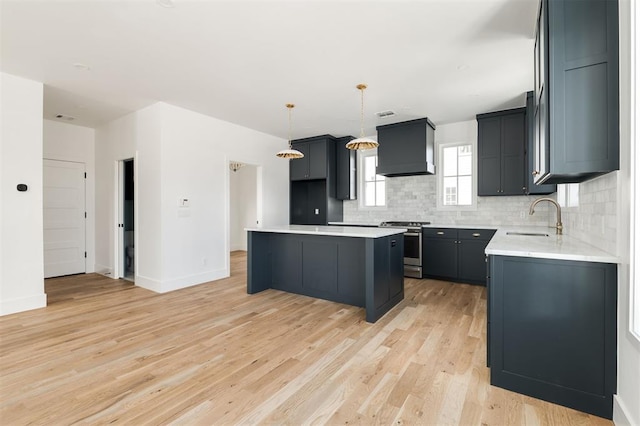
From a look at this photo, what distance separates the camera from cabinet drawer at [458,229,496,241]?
4.61 m

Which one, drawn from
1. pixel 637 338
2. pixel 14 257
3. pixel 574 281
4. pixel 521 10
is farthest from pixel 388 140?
pixel 14 257

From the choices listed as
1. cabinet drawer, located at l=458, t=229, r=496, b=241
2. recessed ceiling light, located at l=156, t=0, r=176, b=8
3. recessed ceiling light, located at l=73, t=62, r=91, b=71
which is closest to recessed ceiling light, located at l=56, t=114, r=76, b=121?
recessed ceiling light, located at l=73, t=62, r=91, b=71

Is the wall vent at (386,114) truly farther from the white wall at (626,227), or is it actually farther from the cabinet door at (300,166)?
the white wall at (626,227)

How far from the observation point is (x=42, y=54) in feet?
9.86

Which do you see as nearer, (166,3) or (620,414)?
(620,414)

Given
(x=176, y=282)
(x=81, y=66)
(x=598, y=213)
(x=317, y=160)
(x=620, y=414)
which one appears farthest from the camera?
(x=317, y=160)

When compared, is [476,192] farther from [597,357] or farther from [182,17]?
[182,17]

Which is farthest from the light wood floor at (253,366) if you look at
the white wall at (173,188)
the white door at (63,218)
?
the white door at (63,218)

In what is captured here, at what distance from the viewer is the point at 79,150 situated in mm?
5641

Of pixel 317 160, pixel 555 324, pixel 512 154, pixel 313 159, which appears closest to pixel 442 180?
pixel 512 154

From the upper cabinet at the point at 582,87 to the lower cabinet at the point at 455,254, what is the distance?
308cm

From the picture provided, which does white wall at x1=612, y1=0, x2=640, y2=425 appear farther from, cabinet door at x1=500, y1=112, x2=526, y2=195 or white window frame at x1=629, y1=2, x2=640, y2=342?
cabinet door at x1=500, y1=112, x2=526, y2=195

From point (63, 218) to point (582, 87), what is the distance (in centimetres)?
723

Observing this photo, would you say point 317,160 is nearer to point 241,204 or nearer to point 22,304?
point 241,204
